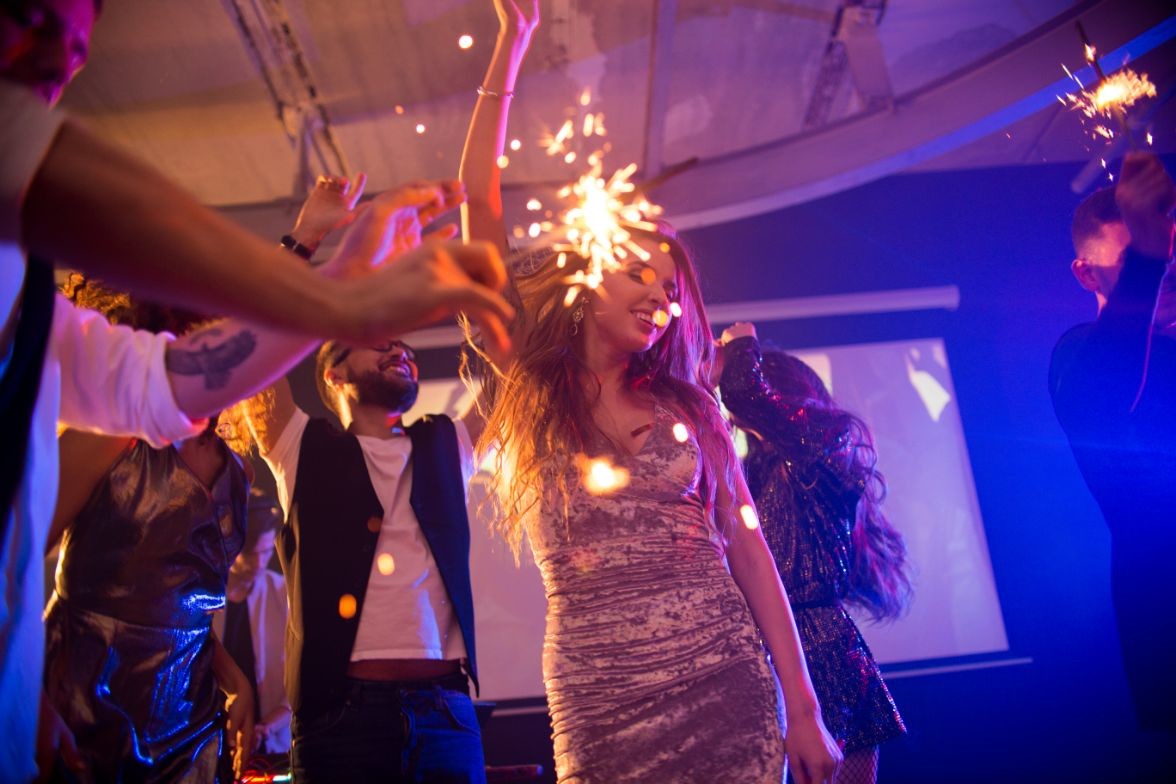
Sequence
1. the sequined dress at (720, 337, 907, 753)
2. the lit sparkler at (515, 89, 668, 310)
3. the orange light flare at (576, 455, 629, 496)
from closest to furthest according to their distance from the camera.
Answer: the orange light flare at (576, 455, 629, 496) < the sequined dress at (720, 337, 907, 753) < the lit sparkler at (515, 89, 668, 310)

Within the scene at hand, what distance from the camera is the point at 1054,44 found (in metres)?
3.85

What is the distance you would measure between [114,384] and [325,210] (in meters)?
1.00

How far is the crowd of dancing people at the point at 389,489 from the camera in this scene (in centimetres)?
70

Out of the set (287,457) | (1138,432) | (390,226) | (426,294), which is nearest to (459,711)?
(287,457)

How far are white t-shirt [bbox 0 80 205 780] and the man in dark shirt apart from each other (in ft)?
6.52

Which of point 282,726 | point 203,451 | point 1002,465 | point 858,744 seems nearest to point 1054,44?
point 1002,465

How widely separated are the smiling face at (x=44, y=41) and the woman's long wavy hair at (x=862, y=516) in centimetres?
215

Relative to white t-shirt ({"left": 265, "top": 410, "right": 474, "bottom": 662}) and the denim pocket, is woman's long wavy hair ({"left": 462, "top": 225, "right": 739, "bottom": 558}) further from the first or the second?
the denim pocket

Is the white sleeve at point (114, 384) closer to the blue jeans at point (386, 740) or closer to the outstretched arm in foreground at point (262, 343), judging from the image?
the outstretched arm in foreground at point (262, 343)

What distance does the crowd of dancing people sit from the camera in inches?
27.7

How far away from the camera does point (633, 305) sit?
1.83 metres

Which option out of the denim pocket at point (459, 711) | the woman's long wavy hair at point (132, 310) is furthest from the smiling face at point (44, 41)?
the denim pocket at point (459, 711)

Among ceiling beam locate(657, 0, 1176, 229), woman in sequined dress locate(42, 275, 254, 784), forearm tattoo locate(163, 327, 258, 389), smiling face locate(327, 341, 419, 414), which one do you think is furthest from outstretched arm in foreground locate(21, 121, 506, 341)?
ceiling beam locate(657, 0, 1176, 229)

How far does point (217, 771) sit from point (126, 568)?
0.48m
